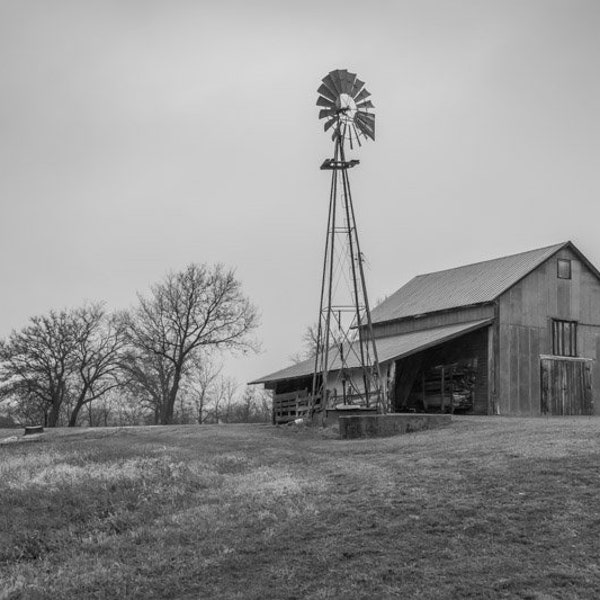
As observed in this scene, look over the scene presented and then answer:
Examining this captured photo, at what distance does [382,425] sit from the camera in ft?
95.9

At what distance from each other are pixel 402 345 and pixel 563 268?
8008mm

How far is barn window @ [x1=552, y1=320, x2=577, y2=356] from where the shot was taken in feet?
127

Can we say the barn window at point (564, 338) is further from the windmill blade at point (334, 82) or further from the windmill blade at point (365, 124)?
the windmill blade at point (334, 82)

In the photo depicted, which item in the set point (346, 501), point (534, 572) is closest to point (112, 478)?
point (346, 501)

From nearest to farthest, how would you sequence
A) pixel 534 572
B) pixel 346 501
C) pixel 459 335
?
pixel 534 572 → pixel 346 501 → pixel 459 335

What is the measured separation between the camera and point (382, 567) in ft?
41.2

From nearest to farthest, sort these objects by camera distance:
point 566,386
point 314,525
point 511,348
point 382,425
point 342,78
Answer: point 314,525
point 382,425
point 342,78
point 511,348
point 566,386

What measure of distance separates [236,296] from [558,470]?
5039 cm

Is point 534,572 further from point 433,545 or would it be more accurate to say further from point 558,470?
point 558,470

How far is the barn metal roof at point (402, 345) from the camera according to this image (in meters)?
36.2

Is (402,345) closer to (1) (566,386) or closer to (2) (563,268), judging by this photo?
(1) (566,386)

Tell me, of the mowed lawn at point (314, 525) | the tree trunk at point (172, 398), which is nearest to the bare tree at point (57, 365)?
the tree trunk at point (172, 398)

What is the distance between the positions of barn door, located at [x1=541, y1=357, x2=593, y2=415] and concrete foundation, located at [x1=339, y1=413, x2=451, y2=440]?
382 inches

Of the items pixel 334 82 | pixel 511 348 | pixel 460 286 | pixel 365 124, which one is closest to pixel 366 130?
pixel 365 124
